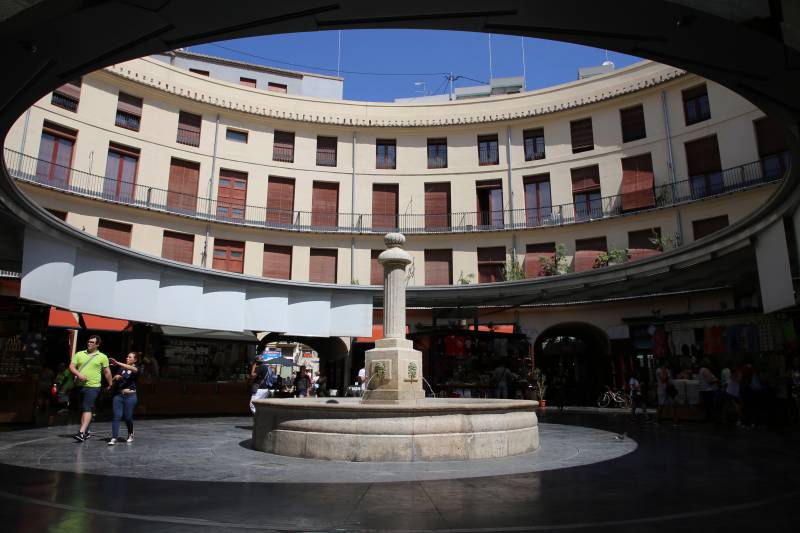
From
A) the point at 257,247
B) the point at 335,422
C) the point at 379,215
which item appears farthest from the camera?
the point at 379,215

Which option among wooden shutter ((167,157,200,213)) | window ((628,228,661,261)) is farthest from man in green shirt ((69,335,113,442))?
window ((628,228,661,261))

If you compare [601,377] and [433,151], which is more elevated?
[433,151]

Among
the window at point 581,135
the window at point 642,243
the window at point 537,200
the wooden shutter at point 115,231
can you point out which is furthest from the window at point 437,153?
the wooden shutter at point 115,231

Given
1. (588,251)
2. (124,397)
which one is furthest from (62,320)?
(588,251)

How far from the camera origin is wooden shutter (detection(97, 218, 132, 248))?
23994mm

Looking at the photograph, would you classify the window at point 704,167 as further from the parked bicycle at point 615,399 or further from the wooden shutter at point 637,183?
the parked bicycle at point 615,399

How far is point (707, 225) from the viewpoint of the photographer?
77.1 feet

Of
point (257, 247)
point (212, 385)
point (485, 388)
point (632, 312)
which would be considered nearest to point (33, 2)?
point (212, 385)

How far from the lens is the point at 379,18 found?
7.10 m

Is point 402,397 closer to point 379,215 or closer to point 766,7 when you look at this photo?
→ point 766,7

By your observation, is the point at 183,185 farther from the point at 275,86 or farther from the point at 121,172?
the point at 275,86

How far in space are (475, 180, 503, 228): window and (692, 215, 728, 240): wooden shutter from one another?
28.9 ft

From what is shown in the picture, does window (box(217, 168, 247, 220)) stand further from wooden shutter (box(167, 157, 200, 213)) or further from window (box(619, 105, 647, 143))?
window (box(619, 105, 647, 143))

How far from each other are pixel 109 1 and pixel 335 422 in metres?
5.89
